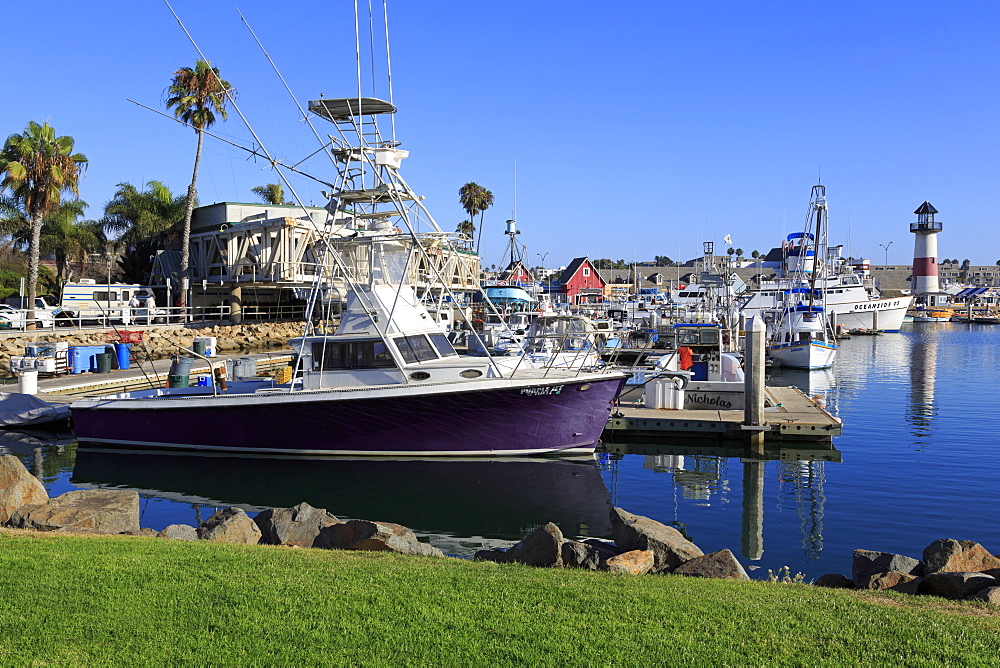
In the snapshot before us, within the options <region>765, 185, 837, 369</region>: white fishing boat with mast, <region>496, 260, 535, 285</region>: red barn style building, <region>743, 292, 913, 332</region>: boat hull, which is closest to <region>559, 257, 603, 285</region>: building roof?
<region>496, 260, 535, 285</region>: red barn style building

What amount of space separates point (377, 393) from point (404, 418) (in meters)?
0.88

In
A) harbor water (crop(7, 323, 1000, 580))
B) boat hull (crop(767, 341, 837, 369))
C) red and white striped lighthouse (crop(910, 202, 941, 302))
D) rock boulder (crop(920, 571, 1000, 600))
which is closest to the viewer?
rock boulder (crop(920, 571, 1000, 600))

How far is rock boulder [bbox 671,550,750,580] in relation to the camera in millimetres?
8664

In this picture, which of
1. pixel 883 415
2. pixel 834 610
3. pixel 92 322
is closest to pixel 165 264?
pixel 92 322

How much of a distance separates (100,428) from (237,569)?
46.1 ft

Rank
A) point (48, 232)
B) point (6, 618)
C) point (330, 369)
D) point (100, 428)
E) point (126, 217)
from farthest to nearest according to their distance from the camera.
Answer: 1. point (126, 217)
2. point (48, 232)
3. point (100, 428)
4. point (330, 369)
5. point (6, 618)

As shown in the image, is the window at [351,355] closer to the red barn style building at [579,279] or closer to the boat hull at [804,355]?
the boat hull at [804,355]

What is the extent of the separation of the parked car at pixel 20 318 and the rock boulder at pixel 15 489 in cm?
3099

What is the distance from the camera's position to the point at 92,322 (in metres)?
45.2

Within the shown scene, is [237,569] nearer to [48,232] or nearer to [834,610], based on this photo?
[834,610]

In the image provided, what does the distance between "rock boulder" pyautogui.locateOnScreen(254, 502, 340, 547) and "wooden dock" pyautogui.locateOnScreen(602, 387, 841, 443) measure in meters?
11.9

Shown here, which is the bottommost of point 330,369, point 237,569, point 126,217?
point 237,569

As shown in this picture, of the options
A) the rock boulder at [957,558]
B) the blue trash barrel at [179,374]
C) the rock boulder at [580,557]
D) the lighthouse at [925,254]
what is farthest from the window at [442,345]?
the lighthouse at [925,254]

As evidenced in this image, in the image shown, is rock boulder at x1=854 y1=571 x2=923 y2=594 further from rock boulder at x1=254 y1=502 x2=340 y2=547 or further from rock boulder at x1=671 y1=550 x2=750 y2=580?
rock boulder at x1=254 y1=502 x2=340 y2=547
